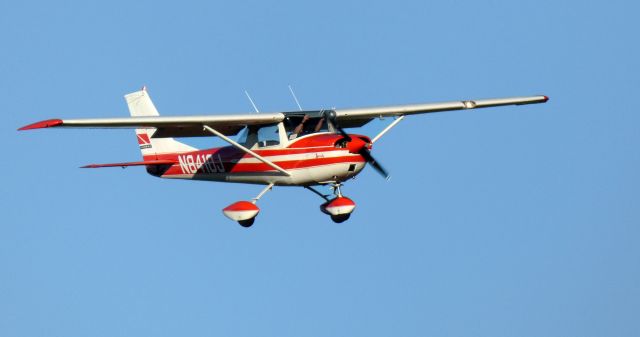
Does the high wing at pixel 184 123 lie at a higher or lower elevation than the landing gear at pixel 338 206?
higher

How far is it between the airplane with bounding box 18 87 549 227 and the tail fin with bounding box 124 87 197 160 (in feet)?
3.00

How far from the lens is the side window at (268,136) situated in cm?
2915

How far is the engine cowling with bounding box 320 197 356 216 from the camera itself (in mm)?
29141

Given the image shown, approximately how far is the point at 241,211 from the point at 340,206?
7.34ft

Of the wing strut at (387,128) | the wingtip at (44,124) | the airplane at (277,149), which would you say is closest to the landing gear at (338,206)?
the airplane at (277,149)

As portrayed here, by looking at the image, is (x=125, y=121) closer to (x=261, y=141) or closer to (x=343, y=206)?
(x=261, y=141)

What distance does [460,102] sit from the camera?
32.0m

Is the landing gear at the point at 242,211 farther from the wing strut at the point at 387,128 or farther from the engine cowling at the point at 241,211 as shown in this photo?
the wing strut at the point at 387,128

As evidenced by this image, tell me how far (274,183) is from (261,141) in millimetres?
1014

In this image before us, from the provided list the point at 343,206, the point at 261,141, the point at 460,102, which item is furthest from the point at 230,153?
the point at 460,102

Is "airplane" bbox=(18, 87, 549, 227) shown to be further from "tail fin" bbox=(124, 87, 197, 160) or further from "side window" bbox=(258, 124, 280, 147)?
"tail fin" bbox=(124, 87, 197, 160)

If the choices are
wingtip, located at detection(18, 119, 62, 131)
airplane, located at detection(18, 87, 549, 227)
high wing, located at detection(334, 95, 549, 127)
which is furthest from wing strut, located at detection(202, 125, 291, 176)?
wingtip, located at detection(18, 119, 62, 131)

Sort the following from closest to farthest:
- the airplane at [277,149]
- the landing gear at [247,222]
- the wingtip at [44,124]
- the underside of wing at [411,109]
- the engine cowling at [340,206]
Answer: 1. the wingtip at [44,124]
2. the airplane at [277,149]
3. the engine cowling at [340,206]
4. the landing gear at [247,222]
5. the underside of wing at [411,109]

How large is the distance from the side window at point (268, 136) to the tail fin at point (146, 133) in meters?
3.40
